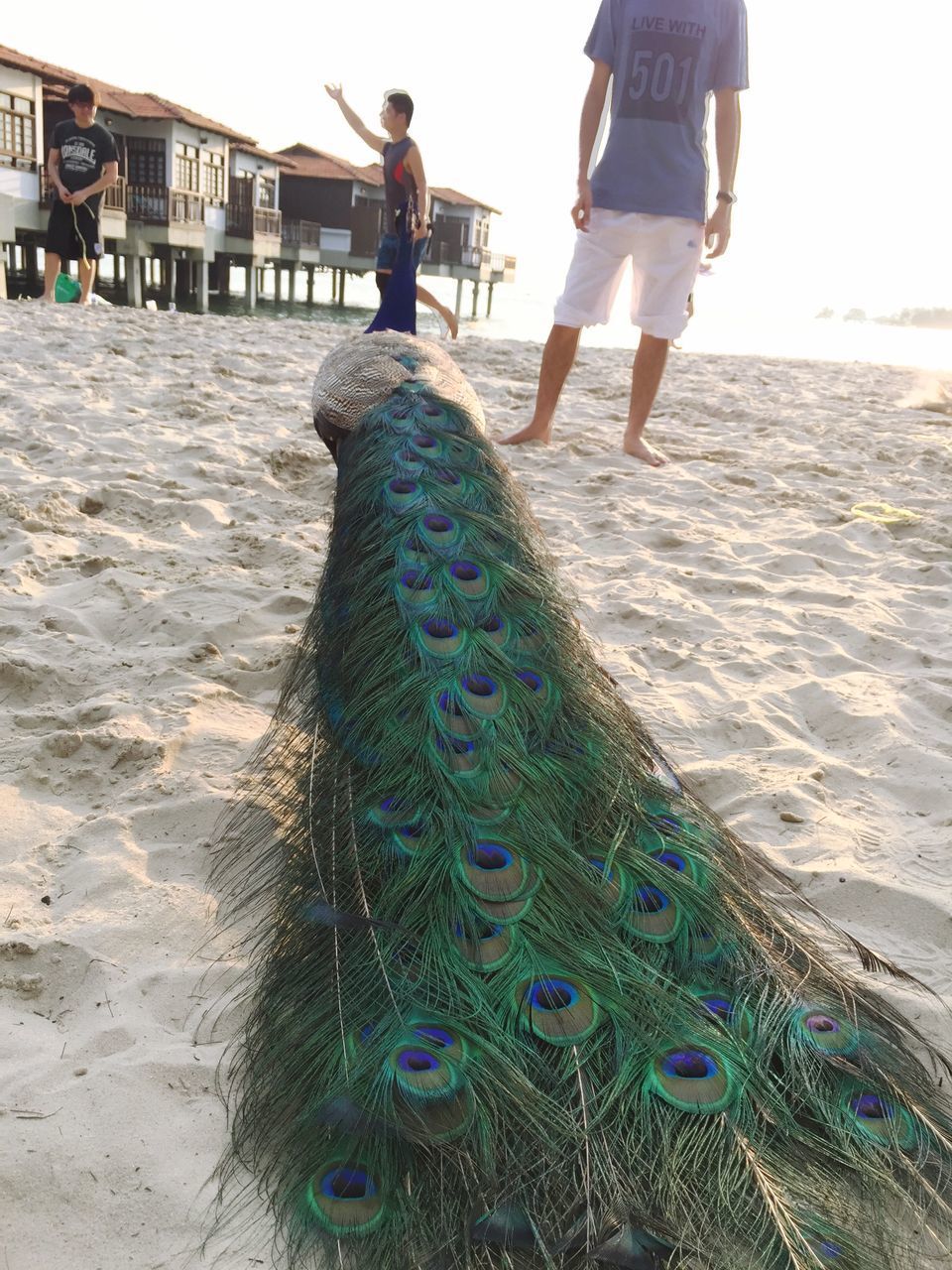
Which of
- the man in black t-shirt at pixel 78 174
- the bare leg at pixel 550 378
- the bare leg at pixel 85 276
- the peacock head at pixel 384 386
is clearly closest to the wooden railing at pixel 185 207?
the bare leg at pixel 85 276

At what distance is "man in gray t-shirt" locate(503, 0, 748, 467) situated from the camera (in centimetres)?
452

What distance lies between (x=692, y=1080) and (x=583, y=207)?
4419 mm

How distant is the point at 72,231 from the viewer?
981 centimetres

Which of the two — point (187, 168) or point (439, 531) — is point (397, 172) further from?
point (187, 168)

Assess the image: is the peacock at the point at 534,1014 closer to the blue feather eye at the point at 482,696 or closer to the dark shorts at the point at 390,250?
the blue feather eye at the point at 482,696

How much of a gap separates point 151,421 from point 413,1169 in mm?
4970

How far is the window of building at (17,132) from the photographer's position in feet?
62.8

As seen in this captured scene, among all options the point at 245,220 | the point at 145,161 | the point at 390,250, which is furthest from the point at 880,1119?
the point at 245,220

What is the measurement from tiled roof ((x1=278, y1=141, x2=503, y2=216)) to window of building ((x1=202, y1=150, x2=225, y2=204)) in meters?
4.29

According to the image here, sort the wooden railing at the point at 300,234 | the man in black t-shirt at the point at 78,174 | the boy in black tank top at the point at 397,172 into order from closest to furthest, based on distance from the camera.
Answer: the boy in black tank top at the point at 397,172 < the man in black t-shirt at the point at 78,174 < the wooden railing at the point at 300,234

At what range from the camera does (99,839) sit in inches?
79.6

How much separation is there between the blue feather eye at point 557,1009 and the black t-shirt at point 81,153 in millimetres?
10330

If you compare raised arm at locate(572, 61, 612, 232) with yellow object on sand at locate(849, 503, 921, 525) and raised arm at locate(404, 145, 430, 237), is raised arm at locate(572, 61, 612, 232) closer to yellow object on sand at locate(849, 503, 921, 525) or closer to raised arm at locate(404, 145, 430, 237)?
yellow object on sand at locate(849, 503, 921, 525)

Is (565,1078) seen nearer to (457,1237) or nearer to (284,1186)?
(457,1237)
